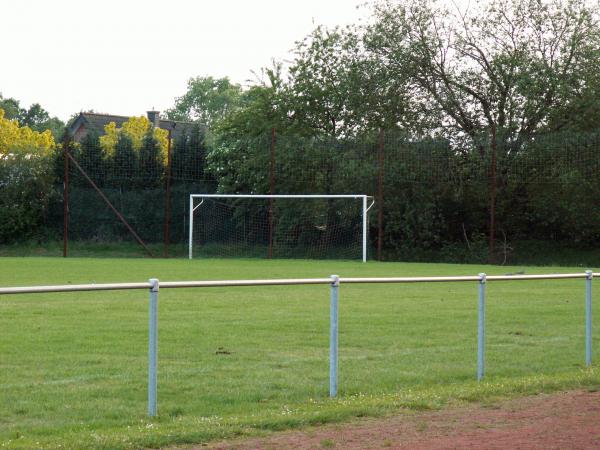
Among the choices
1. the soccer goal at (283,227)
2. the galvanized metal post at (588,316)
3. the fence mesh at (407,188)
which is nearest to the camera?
the galvanized metal post at (588,316)

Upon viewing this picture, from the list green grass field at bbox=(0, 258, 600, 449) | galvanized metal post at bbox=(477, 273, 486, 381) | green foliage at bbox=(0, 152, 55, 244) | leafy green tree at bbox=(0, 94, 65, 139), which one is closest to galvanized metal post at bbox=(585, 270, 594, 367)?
green grass field at bbox=(0, 258, 600, 449)

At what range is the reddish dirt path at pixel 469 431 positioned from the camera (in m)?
6.95

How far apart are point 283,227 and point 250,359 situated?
89.6ft

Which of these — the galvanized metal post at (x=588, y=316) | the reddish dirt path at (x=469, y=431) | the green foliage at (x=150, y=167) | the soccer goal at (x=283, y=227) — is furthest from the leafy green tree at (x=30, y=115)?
the reddish dirt path at (x=469, y=431)

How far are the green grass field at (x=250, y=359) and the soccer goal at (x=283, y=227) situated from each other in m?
17.3

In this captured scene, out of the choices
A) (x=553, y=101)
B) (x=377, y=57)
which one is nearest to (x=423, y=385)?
(x=553, y=101)

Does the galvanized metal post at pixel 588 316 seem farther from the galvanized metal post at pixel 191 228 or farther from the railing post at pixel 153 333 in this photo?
the galvanized metal post at pixel 191 228

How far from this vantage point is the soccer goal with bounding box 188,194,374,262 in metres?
37.8

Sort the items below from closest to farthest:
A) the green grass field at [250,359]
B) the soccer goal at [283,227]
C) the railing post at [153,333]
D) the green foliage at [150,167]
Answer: the railing post at [153,333] < the green grass field at [250,359] < the soccer goal at [283,227] < the green foliage at [150,167]

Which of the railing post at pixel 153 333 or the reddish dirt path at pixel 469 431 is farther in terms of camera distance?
the railing post at pixel 153 333

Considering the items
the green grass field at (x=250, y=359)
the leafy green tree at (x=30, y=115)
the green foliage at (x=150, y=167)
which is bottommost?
the green grass field at (x=250, y=359)

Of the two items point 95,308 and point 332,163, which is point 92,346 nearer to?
point 95,308

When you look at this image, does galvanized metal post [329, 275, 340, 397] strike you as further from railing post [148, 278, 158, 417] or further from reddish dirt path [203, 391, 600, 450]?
railing post [148, 278, 158, 417]

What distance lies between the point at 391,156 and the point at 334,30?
11.3 metres
